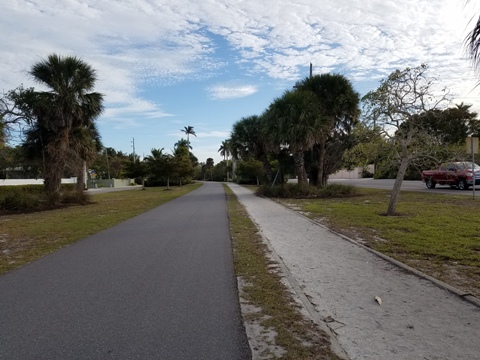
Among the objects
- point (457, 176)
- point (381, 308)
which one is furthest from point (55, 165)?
point (457, 176)

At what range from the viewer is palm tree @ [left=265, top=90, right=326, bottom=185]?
25.1m

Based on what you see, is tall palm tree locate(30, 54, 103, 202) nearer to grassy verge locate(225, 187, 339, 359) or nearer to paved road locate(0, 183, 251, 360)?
paved road locate(0, 183, 251, 360)

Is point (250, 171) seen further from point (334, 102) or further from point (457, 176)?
point (457, 176)

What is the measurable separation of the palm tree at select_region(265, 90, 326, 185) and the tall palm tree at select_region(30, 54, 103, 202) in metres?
11.5

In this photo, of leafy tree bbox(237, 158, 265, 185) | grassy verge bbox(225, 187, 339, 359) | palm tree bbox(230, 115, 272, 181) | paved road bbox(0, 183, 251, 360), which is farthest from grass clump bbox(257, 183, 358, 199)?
leafy tree bbox(237, 158, 265, 185)

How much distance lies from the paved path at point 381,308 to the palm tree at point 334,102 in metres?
19.7

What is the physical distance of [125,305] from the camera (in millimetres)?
5039

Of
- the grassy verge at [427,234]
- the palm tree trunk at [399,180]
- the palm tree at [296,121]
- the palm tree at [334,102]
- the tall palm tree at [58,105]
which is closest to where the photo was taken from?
the grassy verge at [427,234]

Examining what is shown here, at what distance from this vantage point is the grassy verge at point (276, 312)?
373cm

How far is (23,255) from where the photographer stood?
8547mm

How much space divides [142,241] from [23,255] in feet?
8.39

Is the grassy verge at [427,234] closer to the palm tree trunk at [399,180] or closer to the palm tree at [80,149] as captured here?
the palm tree trunk at [399,180]

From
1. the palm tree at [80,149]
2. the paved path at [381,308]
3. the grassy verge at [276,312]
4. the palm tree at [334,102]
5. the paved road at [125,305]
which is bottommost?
the paved path at [381,308]

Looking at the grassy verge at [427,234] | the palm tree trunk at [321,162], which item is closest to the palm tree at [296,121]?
the palm tree trunk at [321,162]
